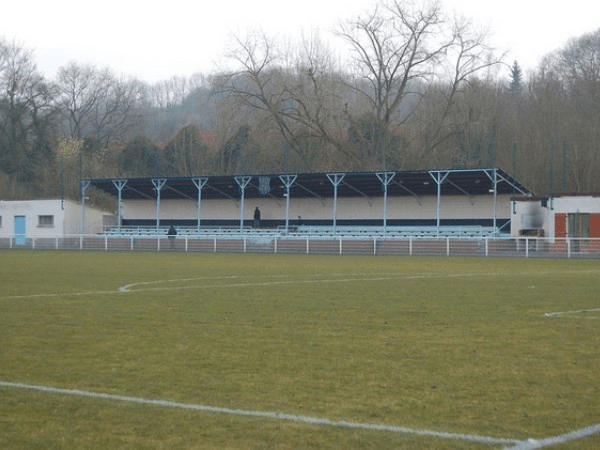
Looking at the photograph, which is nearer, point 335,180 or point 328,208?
point 335,180

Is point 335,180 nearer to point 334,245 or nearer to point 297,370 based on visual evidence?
point 334,245

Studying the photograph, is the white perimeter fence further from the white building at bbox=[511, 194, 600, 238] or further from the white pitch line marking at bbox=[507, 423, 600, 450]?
the white pitch line marking at bbox=[507, 423, 600, 450]

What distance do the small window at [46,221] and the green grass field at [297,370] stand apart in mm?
43347

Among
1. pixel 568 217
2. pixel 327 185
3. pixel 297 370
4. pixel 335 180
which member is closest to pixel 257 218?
pixel 327 185

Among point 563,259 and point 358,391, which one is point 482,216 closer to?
point 563,259

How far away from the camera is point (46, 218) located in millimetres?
59219

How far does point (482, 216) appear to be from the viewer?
5156cm

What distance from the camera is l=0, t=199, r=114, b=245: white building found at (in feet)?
191

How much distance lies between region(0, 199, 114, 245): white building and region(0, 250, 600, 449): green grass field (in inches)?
1679

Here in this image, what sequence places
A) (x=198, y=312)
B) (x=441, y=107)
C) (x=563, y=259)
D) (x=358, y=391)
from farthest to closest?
(x=441, y=107) < (x=563, y=259) < (x=198, y=312) < (x=358, y=391)

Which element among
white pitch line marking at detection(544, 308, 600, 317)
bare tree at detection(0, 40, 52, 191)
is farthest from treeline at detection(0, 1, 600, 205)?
white pitch line marking at detection(544, 308, 600, 317)

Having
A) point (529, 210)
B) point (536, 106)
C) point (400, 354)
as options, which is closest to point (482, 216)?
point (529, 210)

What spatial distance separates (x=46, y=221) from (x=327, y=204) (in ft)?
60.1

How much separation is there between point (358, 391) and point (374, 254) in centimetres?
3605
